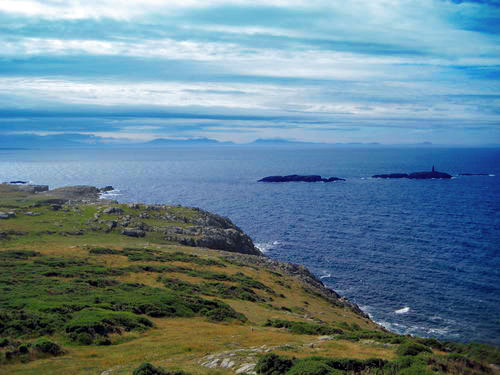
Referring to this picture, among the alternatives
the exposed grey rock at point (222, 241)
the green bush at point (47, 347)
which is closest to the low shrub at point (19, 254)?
the green bush at point (47, 347)

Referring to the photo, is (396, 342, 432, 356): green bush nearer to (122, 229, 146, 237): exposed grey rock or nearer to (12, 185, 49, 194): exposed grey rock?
(122, 229, 146, 237): exposed grey rock

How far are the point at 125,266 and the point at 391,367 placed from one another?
1228 inches

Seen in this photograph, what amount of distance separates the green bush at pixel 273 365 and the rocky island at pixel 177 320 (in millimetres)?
38

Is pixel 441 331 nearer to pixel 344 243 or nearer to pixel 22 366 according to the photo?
pixel 344 243

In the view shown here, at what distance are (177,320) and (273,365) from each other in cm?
1201

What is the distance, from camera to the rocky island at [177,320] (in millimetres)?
15344

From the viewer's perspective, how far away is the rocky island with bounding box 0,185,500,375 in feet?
50.3

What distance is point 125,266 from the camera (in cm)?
3950

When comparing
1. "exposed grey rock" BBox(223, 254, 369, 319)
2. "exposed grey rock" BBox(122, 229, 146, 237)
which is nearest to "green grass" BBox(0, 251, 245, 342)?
"exposed grey rock" BBox(223, 254, 369, 319)

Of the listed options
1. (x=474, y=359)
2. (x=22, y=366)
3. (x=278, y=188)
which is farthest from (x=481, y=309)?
(x=278, y=188)

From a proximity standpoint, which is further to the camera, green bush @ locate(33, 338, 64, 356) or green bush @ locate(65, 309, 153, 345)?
green bush @ locate(65, 309, 153, 345)

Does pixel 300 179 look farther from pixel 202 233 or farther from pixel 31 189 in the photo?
pixel 202 233

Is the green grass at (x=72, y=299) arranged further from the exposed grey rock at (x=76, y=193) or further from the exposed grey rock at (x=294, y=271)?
the exposed grey rock at (x=76, y=193)

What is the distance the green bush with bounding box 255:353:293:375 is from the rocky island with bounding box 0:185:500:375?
0.04 meters
